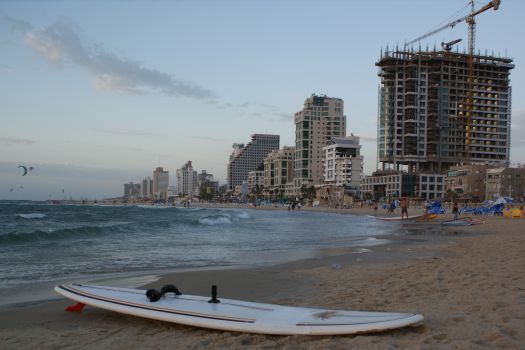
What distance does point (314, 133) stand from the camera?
15575 cm

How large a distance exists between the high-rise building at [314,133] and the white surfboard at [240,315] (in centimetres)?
14505

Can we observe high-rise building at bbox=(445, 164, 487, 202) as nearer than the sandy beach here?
No

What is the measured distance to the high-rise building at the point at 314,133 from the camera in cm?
15438

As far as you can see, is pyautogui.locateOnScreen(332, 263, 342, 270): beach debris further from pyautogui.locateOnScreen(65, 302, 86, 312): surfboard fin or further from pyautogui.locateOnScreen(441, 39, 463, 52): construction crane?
pyautogui.locateOnScreen(441, 39, 463, 52): construction crane

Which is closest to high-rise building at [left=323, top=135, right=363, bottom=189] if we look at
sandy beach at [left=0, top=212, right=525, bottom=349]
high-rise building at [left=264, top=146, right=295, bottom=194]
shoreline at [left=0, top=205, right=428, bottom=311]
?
high-rise building at [left=264, top=146, right=295, bottom=194]

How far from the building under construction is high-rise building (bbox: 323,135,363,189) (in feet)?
29.2

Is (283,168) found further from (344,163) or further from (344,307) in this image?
(344,307)

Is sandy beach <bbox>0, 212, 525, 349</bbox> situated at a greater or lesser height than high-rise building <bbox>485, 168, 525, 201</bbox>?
lesser

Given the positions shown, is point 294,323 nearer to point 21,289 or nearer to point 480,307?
point 480,307

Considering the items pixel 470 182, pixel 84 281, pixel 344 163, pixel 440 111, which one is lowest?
pixel 84 281

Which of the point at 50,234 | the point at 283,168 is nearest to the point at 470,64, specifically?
the point at 283,168

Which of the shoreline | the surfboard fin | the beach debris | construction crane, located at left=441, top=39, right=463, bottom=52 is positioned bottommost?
the shoreline

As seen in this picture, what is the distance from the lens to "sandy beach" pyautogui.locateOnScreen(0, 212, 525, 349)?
4.91 metres

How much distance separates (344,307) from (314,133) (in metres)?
151
